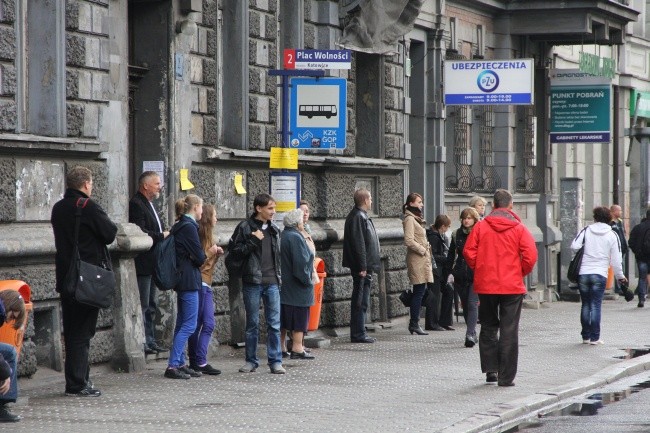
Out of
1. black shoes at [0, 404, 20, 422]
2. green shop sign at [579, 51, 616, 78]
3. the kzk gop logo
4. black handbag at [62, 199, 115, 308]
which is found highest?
green shop sign at [579, 51, 616, 78]

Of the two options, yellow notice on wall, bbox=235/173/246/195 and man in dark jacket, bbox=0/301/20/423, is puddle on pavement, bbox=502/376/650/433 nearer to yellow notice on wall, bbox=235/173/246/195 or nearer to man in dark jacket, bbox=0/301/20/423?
man in dark jacket, bbox=0/301/20/423

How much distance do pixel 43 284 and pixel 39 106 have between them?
5.55 ft

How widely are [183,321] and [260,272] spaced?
110cm

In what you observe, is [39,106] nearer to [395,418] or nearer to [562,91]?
[395,418]

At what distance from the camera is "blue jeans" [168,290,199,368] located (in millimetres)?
14852

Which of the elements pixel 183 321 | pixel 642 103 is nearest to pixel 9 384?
pixel 183 321

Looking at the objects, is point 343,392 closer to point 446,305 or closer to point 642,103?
point 446,305

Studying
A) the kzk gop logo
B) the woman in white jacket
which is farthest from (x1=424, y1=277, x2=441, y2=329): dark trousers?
the kzk gop logo

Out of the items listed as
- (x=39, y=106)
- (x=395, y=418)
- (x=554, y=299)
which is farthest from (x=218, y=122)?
(x=554, y=299)

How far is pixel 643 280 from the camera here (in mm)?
28062

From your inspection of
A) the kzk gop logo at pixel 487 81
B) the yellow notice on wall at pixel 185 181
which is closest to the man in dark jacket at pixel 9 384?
the yellow notice on wall at pixel 185 181

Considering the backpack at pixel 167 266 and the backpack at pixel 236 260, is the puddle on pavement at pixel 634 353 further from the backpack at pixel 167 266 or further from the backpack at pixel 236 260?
the backpack at pixel 167 266

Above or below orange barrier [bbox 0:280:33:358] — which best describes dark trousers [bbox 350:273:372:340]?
below

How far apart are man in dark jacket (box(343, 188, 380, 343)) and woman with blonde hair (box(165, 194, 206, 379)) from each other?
4.65 m
